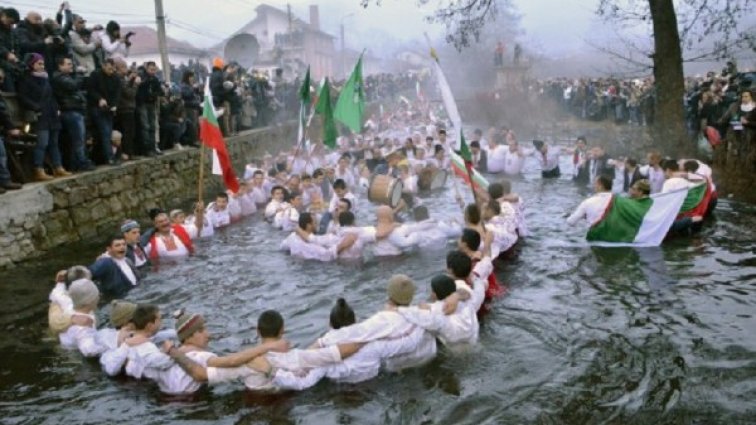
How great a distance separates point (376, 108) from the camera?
44.2 meters

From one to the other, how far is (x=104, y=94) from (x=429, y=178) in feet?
26.5

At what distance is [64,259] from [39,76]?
2853mm

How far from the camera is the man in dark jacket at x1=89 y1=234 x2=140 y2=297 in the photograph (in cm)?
853

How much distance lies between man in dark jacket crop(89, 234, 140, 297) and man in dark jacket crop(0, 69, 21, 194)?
259cm

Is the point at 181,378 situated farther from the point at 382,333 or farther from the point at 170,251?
the point at 170,251

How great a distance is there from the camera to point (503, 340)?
23.2 ft

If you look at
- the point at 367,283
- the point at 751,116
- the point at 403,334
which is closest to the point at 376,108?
the point at 751,116

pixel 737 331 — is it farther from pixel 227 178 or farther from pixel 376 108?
pixel 376 108

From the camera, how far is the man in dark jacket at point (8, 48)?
10.3 meters

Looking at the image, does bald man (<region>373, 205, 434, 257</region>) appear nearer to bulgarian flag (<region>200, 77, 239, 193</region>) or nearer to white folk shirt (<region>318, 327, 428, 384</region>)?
bulgarian flag (<region>200, 77, 239, 193</region>)

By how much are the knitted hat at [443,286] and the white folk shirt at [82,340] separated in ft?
10.8

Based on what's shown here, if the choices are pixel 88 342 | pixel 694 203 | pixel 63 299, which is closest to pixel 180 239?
pixel 63 299

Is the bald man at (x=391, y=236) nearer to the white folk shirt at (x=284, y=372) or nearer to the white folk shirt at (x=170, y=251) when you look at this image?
the white folk shirt at (x=170, y=251)

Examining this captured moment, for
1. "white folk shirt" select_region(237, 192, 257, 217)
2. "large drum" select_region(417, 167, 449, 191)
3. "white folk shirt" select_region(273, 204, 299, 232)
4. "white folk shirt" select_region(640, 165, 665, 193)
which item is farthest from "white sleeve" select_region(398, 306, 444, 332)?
"large drum" select_region(417, 167, 449, 191)
